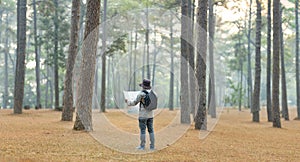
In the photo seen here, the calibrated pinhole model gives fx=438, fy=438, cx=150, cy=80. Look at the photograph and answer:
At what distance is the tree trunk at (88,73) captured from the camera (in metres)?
14.2

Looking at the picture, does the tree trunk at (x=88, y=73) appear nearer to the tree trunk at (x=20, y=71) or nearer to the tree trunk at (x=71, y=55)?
the tree trunk at (x=71, y=55)

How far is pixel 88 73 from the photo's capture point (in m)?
14.3

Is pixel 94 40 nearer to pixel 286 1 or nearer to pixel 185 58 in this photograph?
pixel 185 58

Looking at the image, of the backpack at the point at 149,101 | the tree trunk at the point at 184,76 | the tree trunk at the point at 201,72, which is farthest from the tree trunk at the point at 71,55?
the backpack at the point at 149,101

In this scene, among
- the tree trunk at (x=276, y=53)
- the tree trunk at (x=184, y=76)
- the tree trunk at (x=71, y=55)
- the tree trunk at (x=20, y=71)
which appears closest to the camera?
the tree trunk at (x=71, y=55)

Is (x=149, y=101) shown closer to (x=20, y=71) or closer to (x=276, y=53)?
(x=276, y=53)

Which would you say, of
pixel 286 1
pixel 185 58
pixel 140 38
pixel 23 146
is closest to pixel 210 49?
pixel 286 1

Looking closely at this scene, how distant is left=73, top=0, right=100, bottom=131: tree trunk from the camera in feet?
46.5

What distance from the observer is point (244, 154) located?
34.1ft

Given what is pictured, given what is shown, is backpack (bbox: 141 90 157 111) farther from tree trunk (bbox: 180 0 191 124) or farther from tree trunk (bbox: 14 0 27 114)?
tree trunk (bbox: 14 0 27 114)

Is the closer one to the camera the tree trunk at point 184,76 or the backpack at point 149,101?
the backpack at point 149,101

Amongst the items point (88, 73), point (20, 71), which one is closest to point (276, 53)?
point (88, 73)

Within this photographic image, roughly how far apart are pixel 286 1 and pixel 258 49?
17.8 ft

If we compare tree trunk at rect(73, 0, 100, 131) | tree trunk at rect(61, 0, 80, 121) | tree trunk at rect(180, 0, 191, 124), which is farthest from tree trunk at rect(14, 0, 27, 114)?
tree trunk at rect(73, 0, 100, 131)
